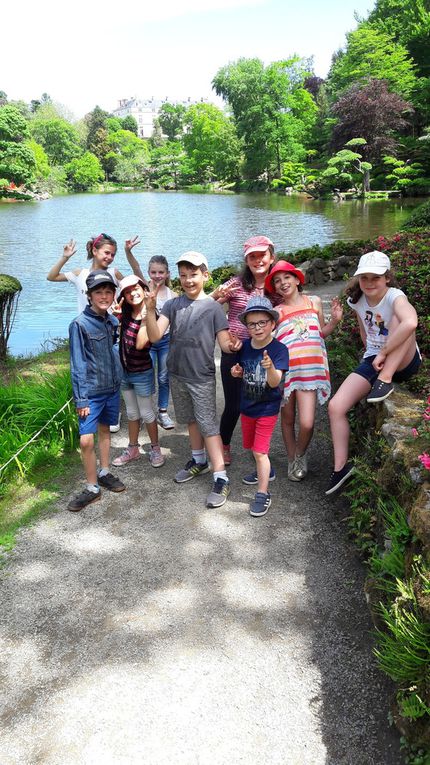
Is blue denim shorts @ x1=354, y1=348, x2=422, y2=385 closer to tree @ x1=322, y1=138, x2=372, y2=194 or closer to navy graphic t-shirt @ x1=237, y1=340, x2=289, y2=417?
navy graphic t-shirt @ x1=237, y1=340, x2=289, y2=417

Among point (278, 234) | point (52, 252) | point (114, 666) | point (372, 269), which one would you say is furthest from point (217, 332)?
point (278, 234)

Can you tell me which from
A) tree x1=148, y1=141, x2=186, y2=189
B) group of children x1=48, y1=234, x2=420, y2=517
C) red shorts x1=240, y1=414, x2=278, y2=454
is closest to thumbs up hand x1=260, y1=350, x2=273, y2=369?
group of children x1=48, y1=234, x2=420, y2=517

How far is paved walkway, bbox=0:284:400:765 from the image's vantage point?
74.9 inches

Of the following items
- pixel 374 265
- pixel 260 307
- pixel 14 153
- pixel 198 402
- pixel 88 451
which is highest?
pixel 14 153

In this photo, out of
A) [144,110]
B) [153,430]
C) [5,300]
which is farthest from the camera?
[144,110]

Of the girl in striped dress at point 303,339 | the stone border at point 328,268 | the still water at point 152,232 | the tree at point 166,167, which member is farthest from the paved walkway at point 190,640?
the tree at point 166,167

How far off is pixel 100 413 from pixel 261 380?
41.7 inches

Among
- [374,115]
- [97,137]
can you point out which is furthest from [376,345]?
[97,137]

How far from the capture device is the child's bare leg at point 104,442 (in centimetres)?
349

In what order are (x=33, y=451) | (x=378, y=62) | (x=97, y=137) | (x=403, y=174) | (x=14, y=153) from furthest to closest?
(x=97, y=137)
(x=14, y=153)
(x=378, y=62)
(x=403, y=174)
(x=33, y=451)

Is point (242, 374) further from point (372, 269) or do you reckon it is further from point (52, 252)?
point (52, 252)

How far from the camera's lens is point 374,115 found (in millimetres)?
29000

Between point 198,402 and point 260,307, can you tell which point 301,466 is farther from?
point 260,307

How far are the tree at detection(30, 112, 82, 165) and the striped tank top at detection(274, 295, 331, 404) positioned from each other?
2576 inches
